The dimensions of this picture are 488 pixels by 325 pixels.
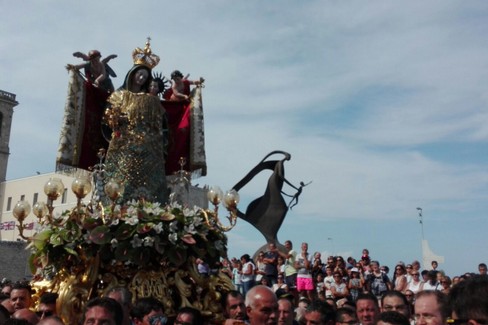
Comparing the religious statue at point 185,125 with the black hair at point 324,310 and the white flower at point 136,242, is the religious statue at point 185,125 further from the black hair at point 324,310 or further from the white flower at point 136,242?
the black hair at point 324,310

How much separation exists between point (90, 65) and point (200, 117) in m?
2.15

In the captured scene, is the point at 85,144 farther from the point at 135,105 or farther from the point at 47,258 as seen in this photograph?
the point at 47,258

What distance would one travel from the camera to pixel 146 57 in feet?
32.9

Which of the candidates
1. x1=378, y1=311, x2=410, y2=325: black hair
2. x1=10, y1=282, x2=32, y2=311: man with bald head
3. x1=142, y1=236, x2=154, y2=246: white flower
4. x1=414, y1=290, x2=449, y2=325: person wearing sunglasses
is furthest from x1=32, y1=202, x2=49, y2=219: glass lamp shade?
x1=414, y1=290, x2=449, y2=325: person wearing sunglasses

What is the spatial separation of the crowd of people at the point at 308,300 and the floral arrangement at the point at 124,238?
2.10 feet

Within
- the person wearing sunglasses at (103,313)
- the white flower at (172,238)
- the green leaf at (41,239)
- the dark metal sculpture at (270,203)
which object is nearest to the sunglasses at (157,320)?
the person wearing sunglasses at (103,313)

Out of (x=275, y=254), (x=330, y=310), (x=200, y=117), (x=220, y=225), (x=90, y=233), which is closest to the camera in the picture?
(x=330, y=310)

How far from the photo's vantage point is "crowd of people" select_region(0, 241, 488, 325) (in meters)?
4.18

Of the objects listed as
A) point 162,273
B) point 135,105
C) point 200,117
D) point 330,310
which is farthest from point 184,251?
point 200,117

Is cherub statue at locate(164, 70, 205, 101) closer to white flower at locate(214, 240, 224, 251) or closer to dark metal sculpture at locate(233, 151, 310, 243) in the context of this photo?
white flower at locate(214, 240, 224, 251)

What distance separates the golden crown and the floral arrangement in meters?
3.15

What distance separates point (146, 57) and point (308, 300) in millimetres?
4910

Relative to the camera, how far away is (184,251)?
7.59 meters

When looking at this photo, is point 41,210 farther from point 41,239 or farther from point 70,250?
point 70,250
